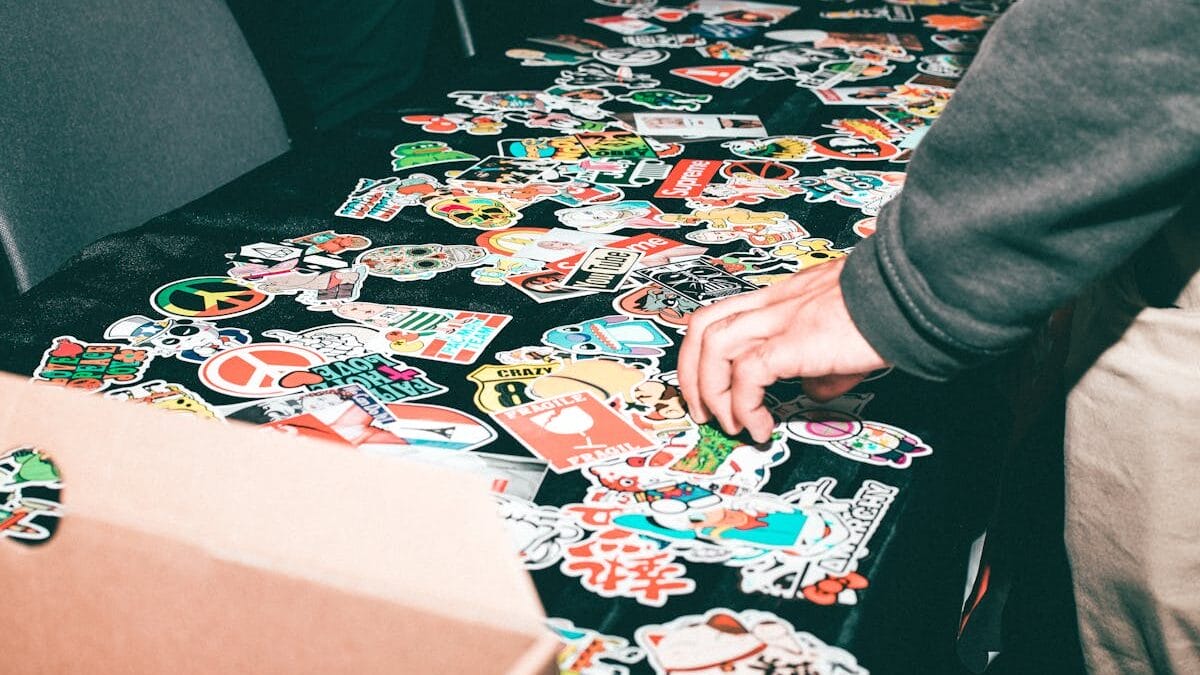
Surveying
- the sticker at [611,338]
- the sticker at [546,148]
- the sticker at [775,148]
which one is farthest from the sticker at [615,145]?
the sticker at [611,338]

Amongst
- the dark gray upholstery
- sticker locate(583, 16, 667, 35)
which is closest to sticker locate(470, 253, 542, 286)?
the dark gray upholstery

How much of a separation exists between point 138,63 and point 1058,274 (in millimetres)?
1400

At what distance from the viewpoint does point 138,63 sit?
1.51 metres

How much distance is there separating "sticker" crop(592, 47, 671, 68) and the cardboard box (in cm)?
144

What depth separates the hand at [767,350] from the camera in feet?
2.15

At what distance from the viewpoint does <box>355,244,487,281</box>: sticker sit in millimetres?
1034

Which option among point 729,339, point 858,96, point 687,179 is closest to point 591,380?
point 729,339

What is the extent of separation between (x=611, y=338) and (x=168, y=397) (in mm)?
381

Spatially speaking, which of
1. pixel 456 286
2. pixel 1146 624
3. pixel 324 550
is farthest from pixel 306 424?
pixel 1146 624

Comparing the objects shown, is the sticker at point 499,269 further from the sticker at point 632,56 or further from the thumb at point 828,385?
the sticker at point 632,56

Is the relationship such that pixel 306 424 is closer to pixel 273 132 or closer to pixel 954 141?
pixel 954 141

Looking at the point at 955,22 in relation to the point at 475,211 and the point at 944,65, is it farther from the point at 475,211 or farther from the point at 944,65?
the point at 475,211

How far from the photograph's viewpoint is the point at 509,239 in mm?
1104

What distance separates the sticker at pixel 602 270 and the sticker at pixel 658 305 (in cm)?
3
